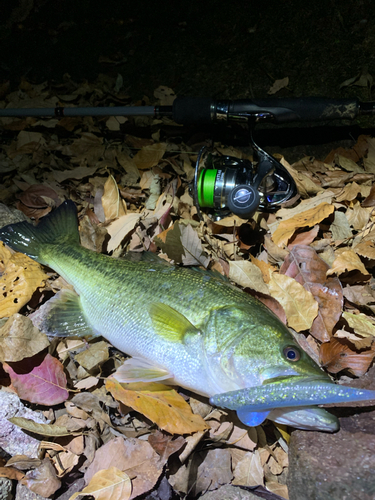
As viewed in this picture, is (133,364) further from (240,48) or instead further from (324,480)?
(240,48)

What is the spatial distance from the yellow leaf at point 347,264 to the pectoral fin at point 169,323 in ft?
3.50

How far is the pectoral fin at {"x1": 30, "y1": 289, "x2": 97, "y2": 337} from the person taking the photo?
248 centimetres

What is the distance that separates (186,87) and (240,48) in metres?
0.67

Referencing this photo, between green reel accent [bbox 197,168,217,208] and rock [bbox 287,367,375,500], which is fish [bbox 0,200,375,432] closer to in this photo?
rock [bbox 287,367,375,500]

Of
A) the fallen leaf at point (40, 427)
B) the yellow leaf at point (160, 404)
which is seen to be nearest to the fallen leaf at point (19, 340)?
the fallen leaf at point (40, 427)

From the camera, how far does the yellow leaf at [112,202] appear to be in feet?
10.3

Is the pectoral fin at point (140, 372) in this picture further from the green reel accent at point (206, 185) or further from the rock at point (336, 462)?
the green reel accent at point (206, 185)

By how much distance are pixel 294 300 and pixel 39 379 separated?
1696 mm

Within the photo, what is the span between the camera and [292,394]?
5.11ft

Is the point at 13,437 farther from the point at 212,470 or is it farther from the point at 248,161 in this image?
the point at 248,161

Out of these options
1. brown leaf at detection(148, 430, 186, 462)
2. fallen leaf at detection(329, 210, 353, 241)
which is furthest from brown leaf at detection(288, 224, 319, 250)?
brown leaf at detection(148, 430, 186, 462)

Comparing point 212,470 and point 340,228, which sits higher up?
point 340,228

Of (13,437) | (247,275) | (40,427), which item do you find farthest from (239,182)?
(13,437)

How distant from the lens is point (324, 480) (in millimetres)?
1639
